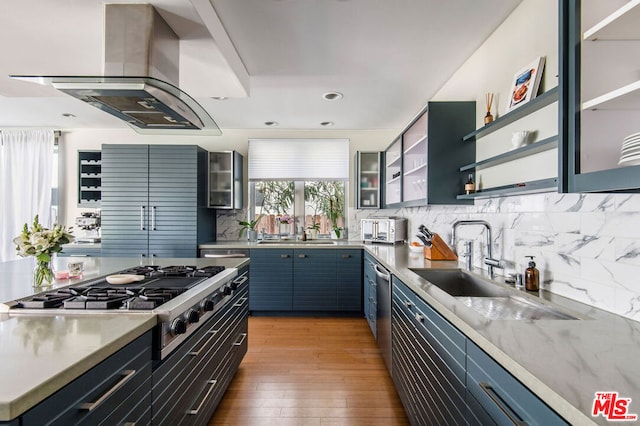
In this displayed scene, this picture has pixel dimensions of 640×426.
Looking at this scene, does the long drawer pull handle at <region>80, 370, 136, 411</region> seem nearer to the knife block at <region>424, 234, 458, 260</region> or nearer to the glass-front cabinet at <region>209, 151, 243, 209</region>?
the knife block at <region>424, 234, 458, 260</region>

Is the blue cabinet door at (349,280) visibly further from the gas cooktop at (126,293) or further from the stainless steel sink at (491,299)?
the gas cooktop at (126,293)

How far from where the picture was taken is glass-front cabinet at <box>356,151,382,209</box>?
171 inches

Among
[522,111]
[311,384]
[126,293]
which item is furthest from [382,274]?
[126,293]

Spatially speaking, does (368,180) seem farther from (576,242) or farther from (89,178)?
(89,178)

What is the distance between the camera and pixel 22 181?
426 centimetres

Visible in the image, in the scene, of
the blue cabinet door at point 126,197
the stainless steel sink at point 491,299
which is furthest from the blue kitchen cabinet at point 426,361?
the blue cabinet door at point 126,197

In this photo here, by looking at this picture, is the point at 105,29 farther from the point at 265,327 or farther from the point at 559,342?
the point at 265,327

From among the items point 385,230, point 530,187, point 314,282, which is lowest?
point 314,282

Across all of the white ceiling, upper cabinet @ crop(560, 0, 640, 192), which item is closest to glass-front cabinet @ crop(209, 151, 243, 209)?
the white ceiling

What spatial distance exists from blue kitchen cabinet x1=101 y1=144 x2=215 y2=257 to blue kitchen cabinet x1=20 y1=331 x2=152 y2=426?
2.87 m

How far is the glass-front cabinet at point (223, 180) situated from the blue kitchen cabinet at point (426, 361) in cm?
274

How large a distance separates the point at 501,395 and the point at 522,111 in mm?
1401

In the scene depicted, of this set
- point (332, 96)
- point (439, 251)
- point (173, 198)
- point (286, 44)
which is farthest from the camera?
point (173, 198)

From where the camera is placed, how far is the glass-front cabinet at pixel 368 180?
433 cm
